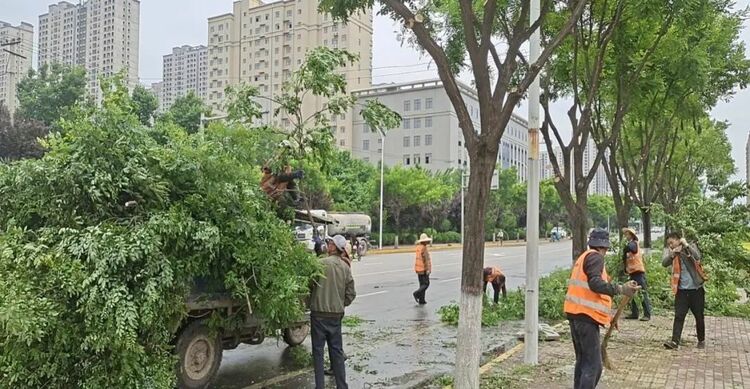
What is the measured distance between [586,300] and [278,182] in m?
3.71

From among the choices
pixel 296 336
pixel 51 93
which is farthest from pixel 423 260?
pixel 51 93

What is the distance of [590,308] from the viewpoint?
5820mm

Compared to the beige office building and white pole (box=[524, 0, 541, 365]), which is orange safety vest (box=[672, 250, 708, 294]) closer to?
white pole (box=[524, 0, 541, 365])

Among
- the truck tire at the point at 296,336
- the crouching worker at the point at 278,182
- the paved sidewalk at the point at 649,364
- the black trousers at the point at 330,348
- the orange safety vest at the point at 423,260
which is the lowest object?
the paved sidewalk at the point at 649,364

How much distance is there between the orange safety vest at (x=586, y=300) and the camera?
581cm

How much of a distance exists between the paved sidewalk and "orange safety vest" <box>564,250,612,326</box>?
1372 mm

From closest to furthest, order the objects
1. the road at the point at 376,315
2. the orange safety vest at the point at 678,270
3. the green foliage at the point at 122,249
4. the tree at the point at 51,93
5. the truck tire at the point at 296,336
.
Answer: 1. the green foliage at the point at 122,249
2. the road at the point at 376,315
3. the truck tire at the point at 296,336
4. the orange safety vest at the point at 678,270
5. the tree at the point at 51,93

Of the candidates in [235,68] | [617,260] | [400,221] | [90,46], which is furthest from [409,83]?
[617,260]

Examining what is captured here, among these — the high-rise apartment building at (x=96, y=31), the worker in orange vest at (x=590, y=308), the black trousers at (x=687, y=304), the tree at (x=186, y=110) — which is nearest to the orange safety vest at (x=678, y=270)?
the black trousers at (x=687, y=304)

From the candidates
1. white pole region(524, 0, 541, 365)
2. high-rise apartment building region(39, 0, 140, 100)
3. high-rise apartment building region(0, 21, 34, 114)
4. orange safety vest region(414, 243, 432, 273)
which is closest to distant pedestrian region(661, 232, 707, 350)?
white pole region(524, 0, 541, 365)

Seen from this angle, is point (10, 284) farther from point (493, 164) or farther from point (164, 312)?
point (493, 164)

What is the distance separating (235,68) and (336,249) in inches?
3819

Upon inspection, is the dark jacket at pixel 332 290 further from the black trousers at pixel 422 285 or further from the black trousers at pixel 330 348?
the black trousers at pixel 422 285

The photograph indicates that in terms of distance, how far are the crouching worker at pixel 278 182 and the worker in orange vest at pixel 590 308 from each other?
343cm
